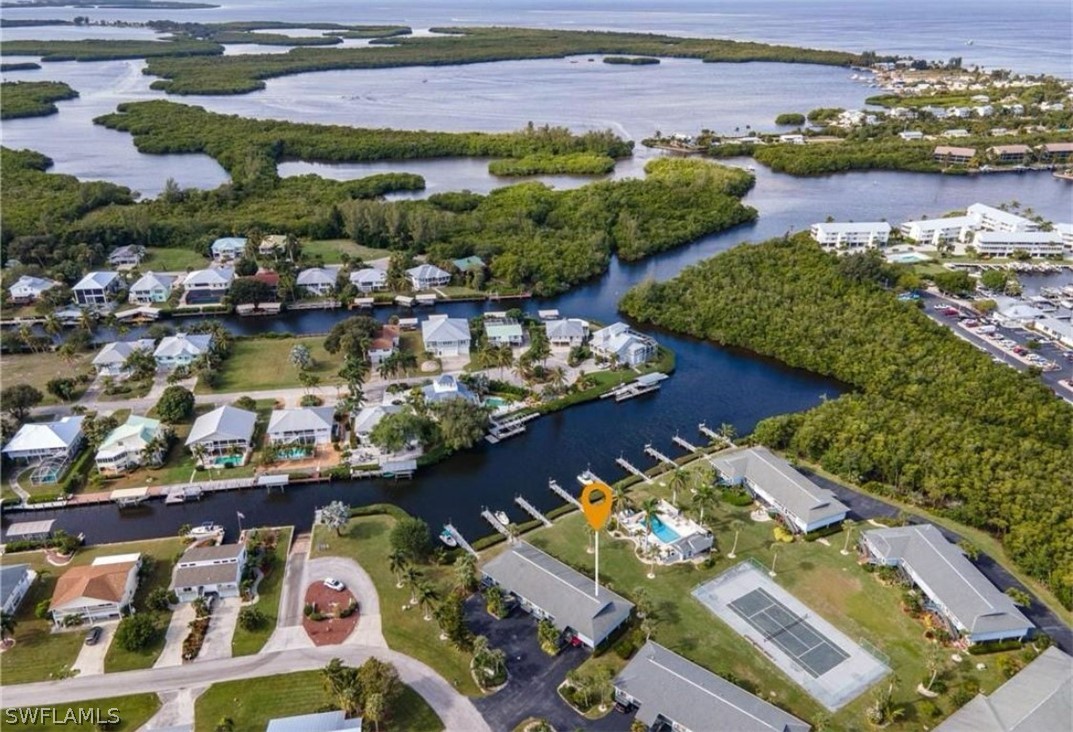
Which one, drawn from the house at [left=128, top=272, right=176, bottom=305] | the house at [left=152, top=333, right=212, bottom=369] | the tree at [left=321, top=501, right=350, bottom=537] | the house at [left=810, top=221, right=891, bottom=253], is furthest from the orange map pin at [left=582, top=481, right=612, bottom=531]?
the house at [left=810, top=221, right=891, bottom=253]

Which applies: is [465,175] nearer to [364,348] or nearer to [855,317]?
[364,348]

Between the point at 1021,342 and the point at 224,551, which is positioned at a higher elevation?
the point at 1021,342

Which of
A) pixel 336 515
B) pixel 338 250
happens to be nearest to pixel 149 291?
pixel 338 250

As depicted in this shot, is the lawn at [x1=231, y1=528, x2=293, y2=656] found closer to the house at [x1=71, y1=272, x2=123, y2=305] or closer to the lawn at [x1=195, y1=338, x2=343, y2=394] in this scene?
the lawn at [x1=195, y1=338, x2=343, y2=394]

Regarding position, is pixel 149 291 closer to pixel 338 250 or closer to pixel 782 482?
pixel 338 250

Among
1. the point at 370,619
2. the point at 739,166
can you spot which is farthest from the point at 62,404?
the point at 739,166

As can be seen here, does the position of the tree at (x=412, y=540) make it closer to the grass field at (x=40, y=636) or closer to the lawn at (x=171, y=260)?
the grass field at (x=40, y=636)

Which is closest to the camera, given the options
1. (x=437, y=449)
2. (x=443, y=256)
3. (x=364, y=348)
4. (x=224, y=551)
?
(x=224, y=551)
